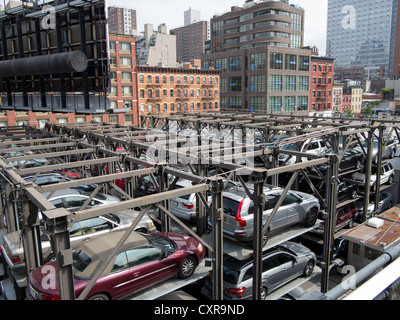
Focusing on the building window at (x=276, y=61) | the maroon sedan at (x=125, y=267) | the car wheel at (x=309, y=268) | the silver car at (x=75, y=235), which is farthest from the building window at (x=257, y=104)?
the maroon sedan at (x=125, y=267)

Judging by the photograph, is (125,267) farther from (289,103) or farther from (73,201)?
(289,103)

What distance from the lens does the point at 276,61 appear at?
249ft

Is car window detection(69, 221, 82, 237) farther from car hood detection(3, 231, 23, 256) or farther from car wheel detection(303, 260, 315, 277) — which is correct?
car wheel detection(303, 260, 315, 277)

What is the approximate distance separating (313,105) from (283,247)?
81831 mm

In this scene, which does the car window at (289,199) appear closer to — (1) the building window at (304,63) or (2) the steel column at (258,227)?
(2) the steel column at (258,227)

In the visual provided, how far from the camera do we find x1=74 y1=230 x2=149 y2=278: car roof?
6224 mm

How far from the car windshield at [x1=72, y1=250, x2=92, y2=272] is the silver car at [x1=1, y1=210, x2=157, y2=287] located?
60.1 inches

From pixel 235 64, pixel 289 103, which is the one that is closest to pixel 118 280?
pixel 289 103

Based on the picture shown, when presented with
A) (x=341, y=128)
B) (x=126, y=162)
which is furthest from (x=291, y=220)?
(x=341, y=128)

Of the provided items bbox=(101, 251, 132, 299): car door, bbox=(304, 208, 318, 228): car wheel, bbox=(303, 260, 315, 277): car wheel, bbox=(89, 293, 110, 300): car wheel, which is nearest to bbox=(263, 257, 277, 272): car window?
bbox=(303, 260, 315, 277): car wheel

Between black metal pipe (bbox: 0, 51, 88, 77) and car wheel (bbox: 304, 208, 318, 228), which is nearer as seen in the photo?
car wheel (bbox: 304, 208, 318, 228)

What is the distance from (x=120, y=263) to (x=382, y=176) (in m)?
16.5

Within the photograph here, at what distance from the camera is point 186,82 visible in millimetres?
70750
